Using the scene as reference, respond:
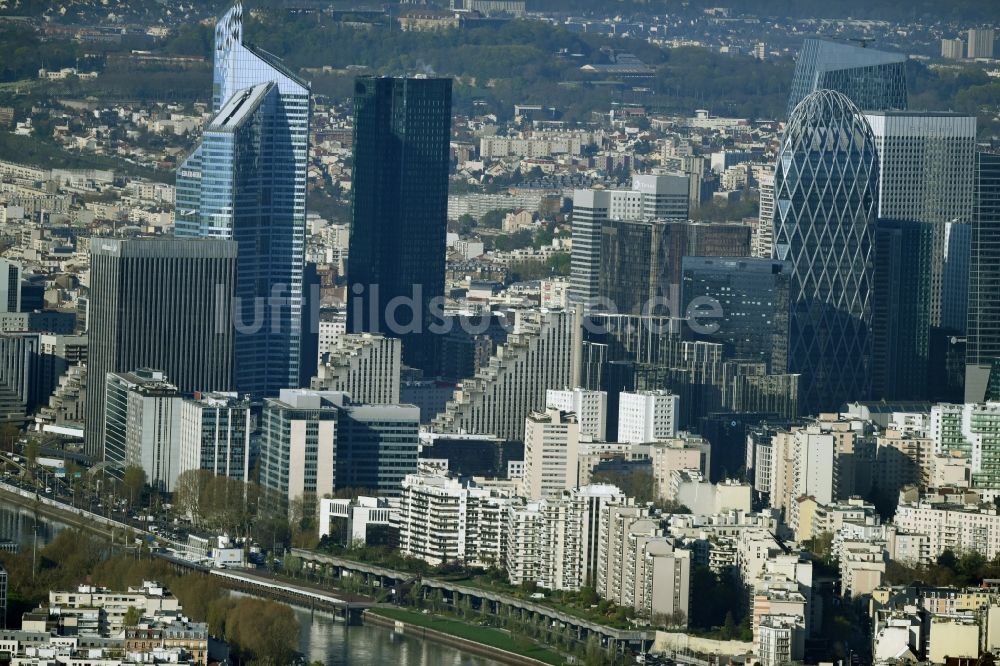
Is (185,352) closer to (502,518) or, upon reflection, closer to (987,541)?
(502,518)

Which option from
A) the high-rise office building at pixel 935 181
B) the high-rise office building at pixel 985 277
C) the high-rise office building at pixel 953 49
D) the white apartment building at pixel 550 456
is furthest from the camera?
the high-rise office building at pixel 953 49

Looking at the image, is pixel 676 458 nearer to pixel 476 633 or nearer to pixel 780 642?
pixel 476 633

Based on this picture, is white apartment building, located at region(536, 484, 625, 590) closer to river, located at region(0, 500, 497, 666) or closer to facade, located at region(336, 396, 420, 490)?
river, located at region(0, 500, 497, 666)

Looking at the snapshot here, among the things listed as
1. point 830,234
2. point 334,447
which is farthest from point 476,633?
point 830,234

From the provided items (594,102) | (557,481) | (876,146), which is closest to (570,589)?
(557,481)

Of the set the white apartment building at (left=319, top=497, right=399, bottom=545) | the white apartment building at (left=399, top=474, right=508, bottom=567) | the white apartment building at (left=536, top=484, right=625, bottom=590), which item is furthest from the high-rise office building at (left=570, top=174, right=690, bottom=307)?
the white apartment building at (left=536, top=484, right=625, bottom=590)

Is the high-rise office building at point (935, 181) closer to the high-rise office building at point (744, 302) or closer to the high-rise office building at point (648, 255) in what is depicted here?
the high-rise office building at point (648, 255)

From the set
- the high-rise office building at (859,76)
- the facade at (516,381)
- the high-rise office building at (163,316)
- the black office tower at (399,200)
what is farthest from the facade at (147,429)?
the high-rise office building at (859,76)
